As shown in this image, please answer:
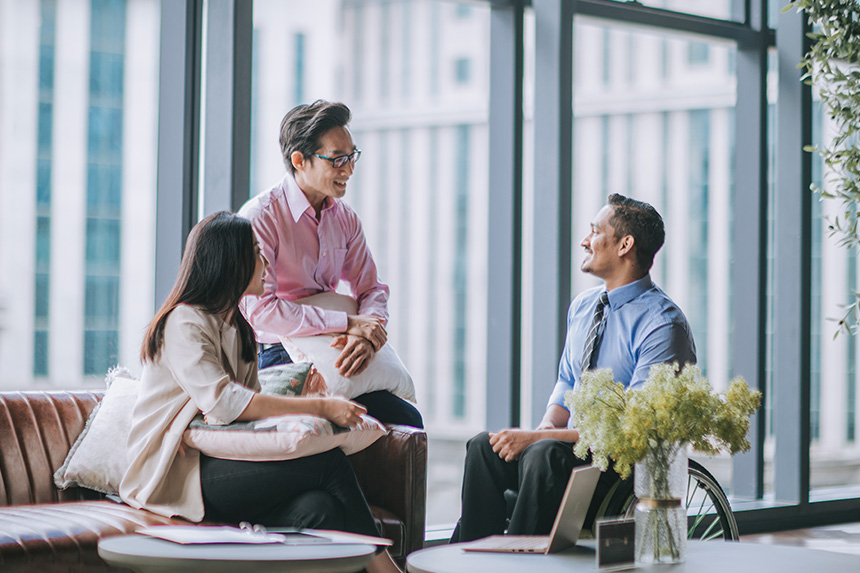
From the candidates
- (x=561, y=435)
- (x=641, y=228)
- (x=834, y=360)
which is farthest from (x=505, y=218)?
(x=834, y=360)

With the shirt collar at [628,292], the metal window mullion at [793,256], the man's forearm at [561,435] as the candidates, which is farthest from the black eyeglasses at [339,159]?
the metal window mullion at [793,256]

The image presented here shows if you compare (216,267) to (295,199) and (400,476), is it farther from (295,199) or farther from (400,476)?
(400,476)

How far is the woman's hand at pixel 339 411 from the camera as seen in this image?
238cm

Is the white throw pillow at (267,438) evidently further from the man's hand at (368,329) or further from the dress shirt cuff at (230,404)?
the man's hand at (368,329)

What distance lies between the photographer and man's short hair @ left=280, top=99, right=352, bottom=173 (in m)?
2.83

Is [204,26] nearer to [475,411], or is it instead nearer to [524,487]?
[524,487]

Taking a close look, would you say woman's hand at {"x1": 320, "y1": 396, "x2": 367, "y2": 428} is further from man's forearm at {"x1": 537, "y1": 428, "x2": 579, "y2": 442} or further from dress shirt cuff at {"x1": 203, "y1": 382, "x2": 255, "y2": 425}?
man's forearm at {"x1": 537, "y1": 428, "x2": 579, "y2": 442}

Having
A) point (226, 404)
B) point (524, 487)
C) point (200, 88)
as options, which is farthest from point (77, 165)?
point (524, 487)

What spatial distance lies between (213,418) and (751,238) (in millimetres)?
3015

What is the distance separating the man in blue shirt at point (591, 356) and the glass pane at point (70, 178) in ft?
5.86

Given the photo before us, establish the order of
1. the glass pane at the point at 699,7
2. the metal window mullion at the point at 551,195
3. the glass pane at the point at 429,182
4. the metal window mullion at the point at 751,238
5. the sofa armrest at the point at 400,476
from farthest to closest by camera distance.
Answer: the glass pane at the point at 429,182 < the metal window mullion at the point at 751,238 < the glass pane at the point at 699,7 < the metal window mullion at the point at 551,195 < the sofa armrest at the point at 400,476

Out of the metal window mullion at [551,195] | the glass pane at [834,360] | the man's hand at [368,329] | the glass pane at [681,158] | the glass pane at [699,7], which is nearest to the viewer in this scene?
the man's hand at [368,329]

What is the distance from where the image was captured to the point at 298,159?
2.87m

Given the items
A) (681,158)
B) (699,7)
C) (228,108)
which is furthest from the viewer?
(681,158)
